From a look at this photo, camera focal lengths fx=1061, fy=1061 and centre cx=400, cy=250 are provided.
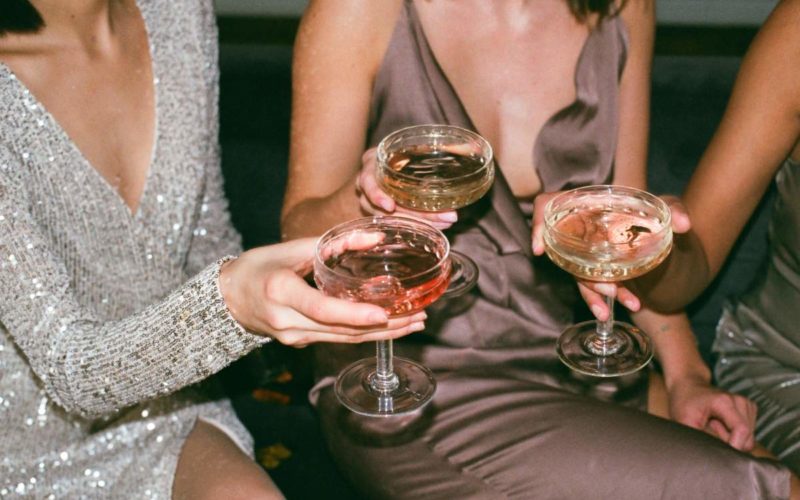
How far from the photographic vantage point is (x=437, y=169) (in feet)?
6.84

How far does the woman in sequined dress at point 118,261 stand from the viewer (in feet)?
6.46

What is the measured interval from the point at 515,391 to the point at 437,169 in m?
0.50

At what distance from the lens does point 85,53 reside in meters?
2.29

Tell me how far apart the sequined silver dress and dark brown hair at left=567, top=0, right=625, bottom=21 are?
0.86 m

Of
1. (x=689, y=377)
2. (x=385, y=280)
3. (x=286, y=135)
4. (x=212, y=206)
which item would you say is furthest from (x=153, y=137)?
(x=689, y=377)

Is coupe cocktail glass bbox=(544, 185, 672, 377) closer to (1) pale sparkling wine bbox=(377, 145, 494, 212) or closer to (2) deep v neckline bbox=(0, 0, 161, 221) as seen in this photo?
(1) pale sparkling wine bbox=(377, 145, 494, 212)

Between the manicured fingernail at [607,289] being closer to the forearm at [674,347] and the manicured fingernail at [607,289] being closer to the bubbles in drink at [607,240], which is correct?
the bubbles in drink at [607,240]

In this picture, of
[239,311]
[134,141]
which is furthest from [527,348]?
[134,141]

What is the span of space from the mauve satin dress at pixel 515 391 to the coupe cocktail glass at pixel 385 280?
0.75 ft

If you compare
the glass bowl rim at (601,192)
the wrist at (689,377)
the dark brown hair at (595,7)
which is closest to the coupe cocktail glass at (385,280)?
the glass bowl rim at (601,192)

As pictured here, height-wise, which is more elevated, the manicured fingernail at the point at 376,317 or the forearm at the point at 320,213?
the manicured fingernail at the point at 376,317

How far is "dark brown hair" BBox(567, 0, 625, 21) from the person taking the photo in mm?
Result: 2504

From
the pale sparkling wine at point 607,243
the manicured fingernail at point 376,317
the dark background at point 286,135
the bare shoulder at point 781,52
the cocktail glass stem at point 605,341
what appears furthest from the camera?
the dark background at point 286,135

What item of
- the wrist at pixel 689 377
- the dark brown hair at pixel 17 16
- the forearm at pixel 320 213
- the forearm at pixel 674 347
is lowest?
the wrist at pixel 689 377
